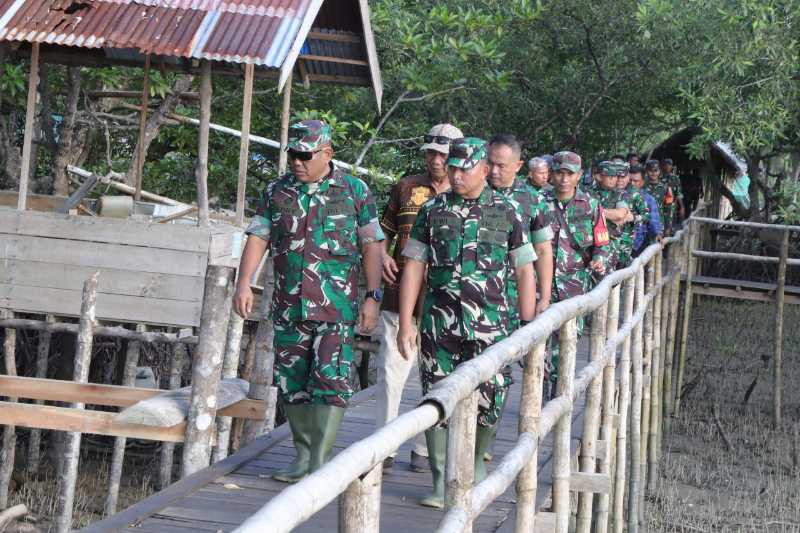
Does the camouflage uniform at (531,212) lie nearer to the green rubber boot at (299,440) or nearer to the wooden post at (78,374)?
the green rubber boot at (299,440)

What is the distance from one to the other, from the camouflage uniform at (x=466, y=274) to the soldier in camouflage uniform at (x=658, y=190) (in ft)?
30.5

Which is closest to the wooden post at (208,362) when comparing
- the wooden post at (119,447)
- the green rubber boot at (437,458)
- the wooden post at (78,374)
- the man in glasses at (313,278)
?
the man in glasses at (313,278)

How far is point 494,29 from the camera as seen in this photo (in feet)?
42.9

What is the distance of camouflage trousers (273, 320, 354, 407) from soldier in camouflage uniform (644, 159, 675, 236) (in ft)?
30.9

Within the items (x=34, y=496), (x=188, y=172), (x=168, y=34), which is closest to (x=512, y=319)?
(x=168, y=34)

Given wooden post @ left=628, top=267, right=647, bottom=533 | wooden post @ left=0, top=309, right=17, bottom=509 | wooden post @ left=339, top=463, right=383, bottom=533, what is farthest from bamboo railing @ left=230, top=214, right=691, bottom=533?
wooden post @ left=0, top=309, right=17, bottom=509

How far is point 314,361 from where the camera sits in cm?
502

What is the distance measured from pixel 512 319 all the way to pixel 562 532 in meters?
0.91

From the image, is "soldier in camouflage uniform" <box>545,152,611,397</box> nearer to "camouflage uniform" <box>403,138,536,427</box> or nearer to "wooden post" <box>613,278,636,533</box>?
"wooden post" <box>613,278,636,533</box>

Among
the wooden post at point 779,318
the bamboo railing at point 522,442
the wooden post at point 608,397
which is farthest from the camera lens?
the wooden post at point 779,318

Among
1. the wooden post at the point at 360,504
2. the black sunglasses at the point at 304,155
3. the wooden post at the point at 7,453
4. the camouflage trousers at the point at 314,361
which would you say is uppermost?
the black sunglasses at the point at 304,155

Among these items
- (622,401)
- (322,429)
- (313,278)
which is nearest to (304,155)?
(313,278)

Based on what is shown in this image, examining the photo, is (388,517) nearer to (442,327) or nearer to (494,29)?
(442,327)

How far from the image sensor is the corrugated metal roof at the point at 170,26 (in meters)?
8.95
